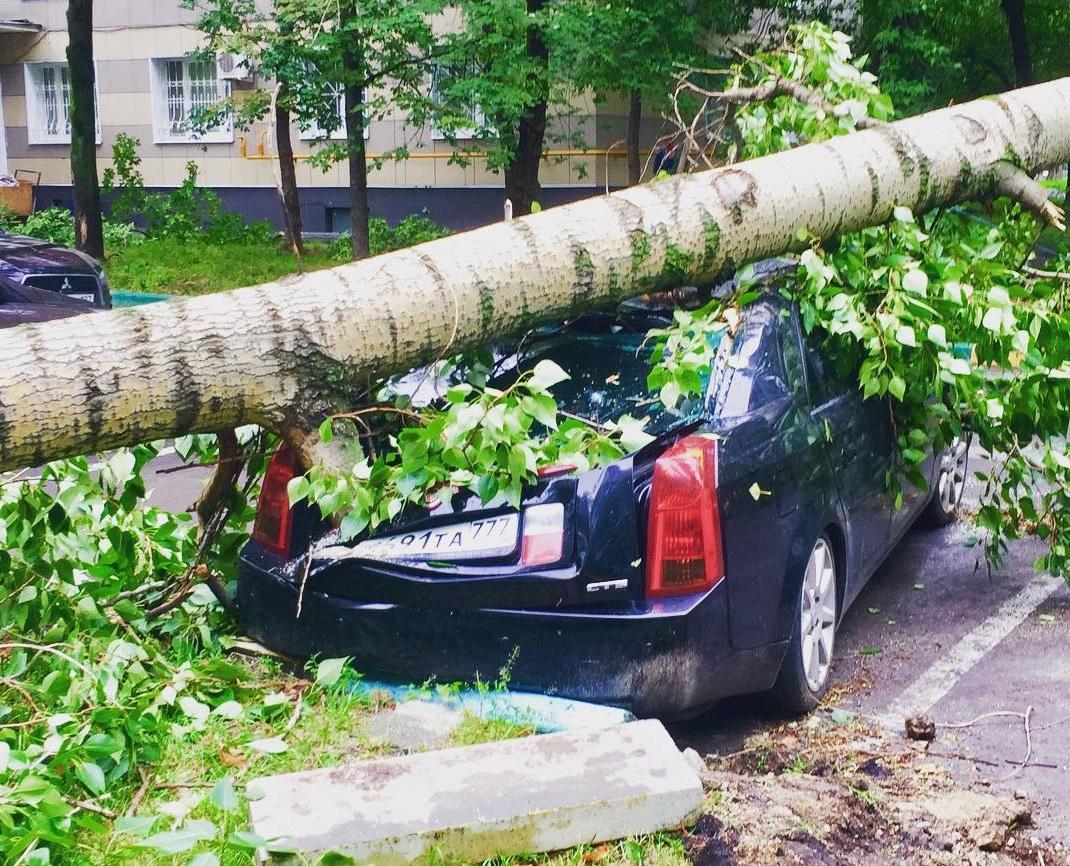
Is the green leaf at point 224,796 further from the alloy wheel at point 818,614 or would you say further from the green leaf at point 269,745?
the alloy wheel at point 818,614

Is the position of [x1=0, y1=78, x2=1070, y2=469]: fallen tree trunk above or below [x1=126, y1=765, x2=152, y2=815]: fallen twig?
above

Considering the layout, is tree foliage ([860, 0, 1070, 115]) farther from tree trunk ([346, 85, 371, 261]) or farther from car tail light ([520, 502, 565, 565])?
car tail light ([520, 502, 565, 565])

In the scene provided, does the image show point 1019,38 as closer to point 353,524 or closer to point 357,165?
point 357,165

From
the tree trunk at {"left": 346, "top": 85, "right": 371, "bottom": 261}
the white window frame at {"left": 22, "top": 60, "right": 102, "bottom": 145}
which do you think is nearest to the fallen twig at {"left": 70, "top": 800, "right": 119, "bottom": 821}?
the tree trunk at {"left": 346, "top": 85, "right": 371, "bottom": 261}

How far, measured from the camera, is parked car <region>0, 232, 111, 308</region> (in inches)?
385

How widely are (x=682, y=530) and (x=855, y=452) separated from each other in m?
1.39

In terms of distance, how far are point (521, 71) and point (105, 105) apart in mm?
15679

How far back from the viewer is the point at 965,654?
525cm

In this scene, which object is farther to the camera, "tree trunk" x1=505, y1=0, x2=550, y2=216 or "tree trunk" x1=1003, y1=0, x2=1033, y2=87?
"tree trunk" x1=1003, y1=0, x2=1033, y2=87

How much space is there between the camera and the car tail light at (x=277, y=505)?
4363mm

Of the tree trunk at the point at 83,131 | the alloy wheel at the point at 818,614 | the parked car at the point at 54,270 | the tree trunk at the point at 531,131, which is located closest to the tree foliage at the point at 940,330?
the alloy wheel at the point at 818,614

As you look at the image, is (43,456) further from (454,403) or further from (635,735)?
(635,735)

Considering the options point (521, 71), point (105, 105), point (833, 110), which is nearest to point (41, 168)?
point (105, 105)

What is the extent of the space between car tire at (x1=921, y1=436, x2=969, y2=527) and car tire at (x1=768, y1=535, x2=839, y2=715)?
213 cm
